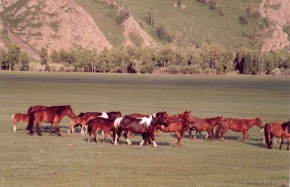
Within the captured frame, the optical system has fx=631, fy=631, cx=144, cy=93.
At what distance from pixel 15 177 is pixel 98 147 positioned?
7538mm

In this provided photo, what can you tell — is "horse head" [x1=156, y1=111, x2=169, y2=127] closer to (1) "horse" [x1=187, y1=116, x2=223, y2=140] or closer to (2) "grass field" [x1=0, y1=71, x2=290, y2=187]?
(2) "grass field" [x1=0, y1=71, x2=290, y2=187]

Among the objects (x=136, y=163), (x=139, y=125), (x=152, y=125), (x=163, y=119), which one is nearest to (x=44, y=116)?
(x=139, y=125)

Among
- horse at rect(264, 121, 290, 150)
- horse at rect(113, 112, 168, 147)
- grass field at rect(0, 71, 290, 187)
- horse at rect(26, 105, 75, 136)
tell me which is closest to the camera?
grass field at rect(0, 71, 290, 187)

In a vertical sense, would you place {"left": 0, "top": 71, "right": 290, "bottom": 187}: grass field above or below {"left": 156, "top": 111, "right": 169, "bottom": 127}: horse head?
below

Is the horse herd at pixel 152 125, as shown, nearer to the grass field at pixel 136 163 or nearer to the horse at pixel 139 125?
the horse at pixel 139 125

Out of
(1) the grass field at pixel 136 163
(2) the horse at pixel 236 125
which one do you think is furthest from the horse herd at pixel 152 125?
(1) the grass field at pixel 136 163

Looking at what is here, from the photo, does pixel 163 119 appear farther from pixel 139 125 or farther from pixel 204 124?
pixel 204 124

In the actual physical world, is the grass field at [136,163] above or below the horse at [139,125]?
below

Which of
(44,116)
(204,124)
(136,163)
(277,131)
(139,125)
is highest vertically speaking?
(44,116)

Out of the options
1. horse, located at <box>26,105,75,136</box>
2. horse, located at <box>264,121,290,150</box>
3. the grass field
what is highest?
horse, located at <box>26,105,75,136</box>

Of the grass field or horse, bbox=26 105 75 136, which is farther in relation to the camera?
horse, bbox=26 105 75 136

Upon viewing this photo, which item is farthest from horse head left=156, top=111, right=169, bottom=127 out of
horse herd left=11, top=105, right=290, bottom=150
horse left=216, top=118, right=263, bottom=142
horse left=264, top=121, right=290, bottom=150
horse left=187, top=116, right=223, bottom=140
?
horse left=264, top=121, right=290, bottom=150

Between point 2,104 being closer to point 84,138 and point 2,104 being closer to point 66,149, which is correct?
point 84,138

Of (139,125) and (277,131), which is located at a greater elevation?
(139,125)
